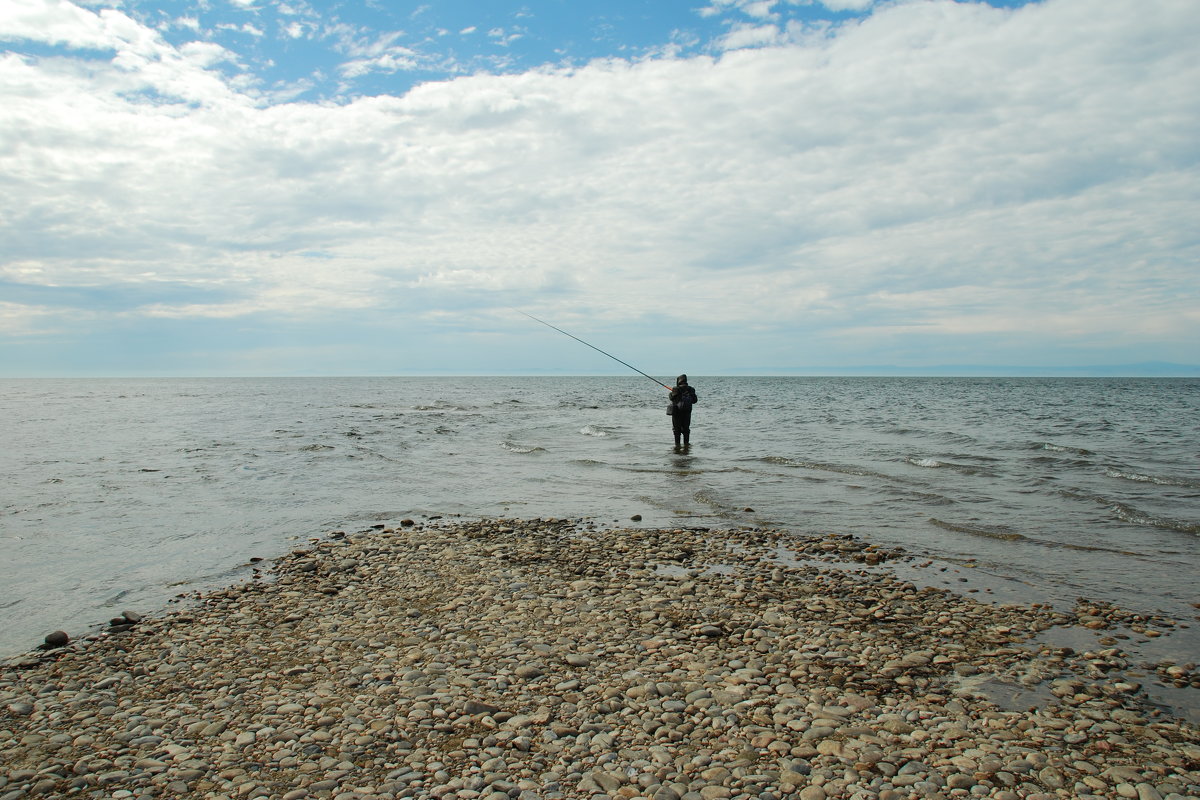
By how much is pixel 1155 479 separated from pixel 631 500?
608 inches

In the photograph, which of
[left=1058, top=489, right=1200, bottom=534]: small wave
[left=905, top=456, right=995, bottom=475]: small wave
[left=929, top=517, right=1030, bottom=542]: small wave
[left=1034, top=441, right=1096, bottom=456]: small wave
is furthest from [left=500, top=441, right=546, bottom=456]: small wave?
[left=1034, top=441, right=1096, bottom=456]: small wave

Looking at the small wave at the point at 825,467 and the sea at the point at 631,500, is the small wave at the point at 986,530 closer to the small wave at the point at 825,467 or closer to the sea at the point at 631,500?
the sea at the point at 631,500

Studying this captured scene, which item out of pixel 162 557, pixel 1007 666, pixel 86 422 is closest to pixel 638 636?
pixel 1007 666

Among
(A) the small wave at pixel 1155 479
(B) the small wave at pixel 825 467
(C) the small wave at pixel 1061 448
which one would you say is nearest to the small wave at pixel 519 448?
(B) the small wave at pixel 825 467

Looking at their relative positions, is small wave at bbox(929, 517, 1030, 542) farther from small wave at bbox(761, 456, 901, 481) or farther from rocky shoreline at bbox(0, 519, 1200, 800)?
small wave at bbox(761, 456, 901, 481)

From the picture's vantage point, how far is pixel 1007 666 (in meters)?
6.88

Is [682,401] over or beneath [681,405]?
over

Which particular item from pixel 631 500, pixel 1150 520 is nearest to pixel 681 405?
pixel 631 500

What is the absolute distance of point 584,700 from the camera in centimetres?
613

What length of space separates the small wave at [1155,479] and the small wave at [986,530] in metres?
9.16

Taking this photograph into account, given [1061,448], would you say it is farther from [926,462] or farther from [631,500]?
[631,500]

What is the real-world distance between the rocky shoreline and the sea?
124 centimetres

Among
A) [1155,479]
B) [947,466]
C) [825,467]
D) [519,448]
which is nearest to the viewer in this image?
[1155,479]

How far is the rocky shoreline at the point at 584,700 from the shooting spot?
195 inches
